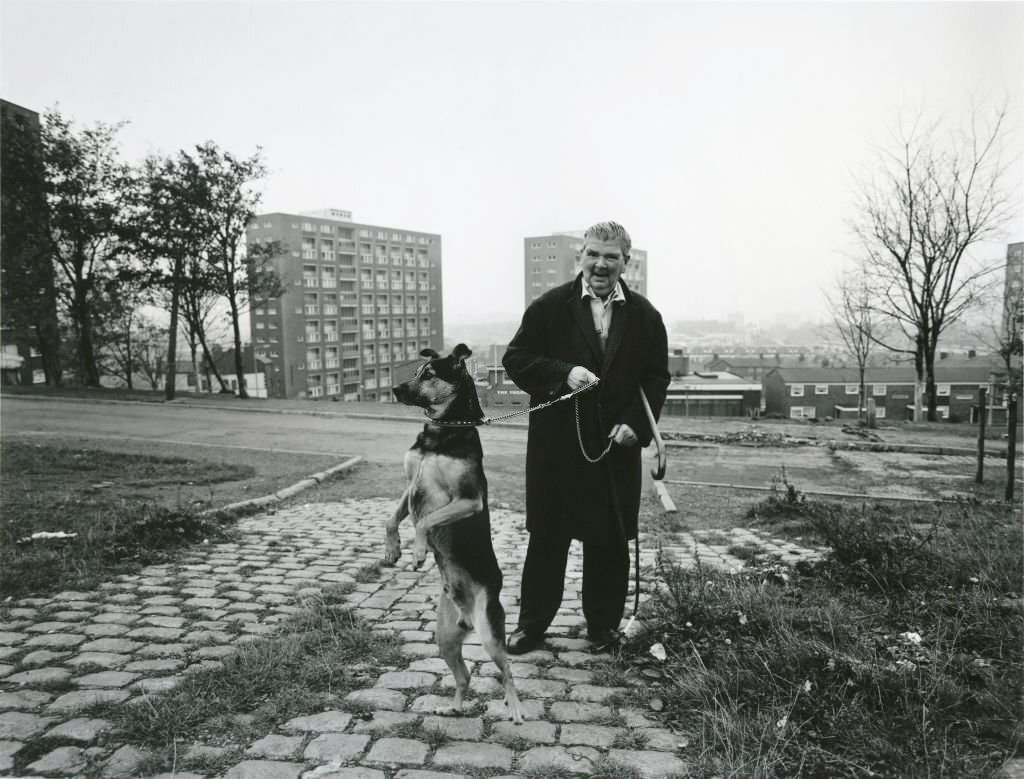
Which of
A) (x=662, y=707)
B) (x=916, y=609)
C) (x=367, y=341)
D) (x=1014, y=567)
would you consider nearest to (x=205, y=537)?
(x=662, y=707)

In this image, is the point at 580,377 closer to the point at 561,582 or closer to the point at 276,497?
the point at 561,582

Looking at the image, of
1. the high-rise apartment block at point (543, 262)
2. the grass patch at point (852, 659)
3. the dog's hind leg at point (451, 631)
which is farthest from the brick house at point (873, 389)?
the dog's hind leg at point (451, 631)

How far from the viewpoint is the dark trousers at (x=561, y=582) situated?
394cm

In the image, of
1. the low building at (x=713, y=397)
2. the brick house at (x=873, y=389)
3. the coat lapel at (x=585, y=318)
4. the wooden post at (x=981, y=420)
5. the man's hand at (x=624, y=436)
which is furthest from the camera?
the brick house at (x=873, y=389)

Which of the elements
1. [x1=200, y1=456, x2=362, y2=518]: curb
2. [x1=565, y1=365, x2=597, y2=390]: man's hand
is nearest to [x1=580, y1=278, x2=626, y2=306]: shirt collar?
[x1=565, y1=365, x2=597, y2=390]: man's hand

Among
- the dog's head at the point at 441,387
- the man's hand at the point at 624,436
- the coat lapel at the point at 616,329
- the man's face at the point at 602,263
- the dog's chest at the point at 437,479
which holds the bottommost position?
the dog's chest at the point at 437,479

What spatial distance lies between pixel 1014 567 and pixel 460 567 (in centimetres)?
433

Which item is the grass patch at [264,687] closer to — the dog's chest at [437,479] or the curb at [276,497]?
the dog's chest at [437,479]

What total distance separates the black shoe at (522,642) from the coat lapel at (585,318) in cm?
172

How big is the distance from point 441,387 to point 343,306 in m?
64.1

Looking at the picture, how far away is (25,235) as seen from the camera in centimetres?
2353

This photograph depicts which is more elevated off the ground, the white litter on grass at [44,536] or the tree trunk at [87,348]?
the tree trunk at [87,348]

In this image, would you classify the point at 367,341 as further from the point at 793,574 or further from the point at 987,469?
the point at 793,574

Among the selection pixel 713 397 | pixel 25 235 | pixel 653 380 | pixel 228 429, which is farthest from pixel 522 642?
pixel 713 397
